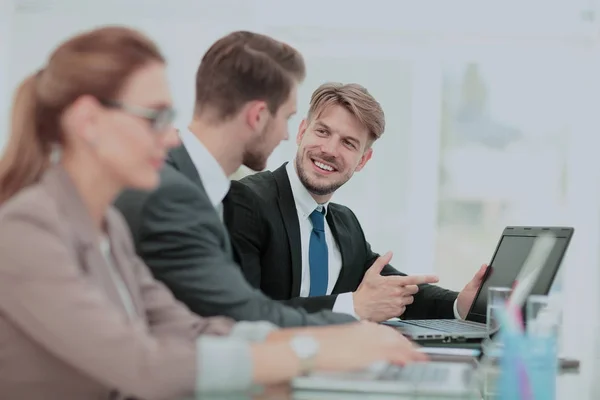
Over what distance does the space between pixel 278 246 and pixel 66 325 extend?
1.57 meters

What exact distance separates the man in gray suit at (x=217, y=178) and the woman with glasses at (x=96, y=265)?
8.7 inches

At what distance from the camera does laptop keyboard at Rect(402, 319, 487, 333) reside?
234cm

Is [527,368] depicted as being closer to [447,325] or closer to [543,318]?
[543,318]

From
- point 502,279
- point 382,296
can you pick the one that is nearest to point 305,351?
point 382,296

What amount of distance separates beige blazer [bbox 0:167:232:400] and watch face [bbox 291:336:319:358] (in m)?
0.16

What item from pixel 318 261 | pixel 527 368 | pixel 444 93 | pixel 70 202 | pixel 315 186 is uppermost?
pixel 444 93

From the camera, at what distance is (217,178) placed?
2.13m

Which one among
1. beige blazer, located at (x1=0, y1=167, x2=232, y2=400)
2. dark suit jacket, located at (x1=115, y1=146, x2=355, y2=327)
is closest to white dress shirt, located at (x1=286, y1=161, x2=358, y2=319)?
dark suit jacket, located at (x1=115, y1=146, x2=355, y2=327)

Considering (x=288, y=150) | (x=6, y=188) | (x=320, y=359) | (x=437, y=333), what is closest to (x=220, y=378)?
(x=320, y=359)

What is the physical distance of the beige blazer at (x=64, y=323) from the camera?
119 cm

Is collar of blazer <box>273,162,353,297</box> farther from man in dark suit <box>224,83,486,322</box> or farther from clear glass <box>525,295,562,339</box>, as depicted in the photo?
clear glass <box>525,295,562,339</box>

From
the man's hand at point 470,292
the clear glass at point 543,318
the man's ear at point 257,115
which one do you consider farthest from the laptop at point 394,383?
the man's hand at point 470,292

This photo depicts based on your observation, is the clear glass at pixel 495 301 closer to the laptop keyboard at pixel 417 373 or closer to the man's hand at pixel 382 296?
the man's hand at pixel 382 296

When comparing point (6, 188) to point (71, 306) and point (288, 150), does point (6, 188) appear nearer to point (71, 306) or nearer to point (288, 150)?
point (71, 306)
